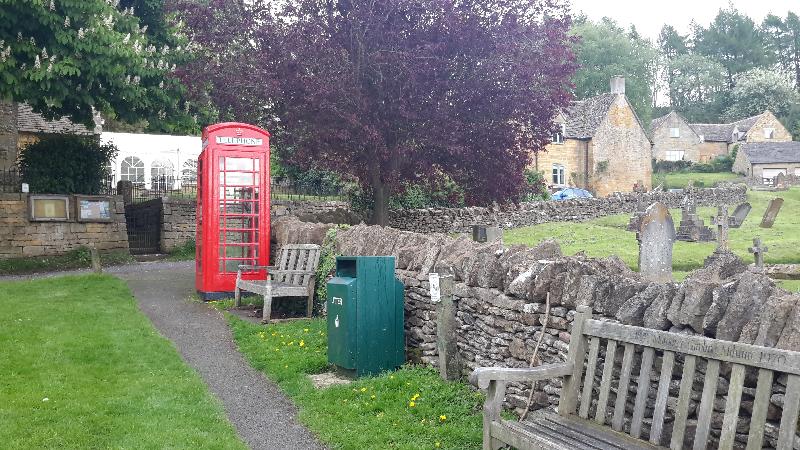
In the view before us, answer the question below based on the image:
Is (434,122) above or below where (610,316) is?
above

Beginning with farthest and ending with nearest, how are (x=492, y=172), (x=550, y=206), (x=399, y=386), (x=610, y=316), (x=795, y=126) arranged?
(x=795, y=126)
(x=550, y=206)
(x=492, y=172)
(x=399, y=386)
(x=610, y=316)

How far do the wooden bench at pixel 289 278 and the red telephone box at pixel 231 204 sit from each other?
3.28 feet

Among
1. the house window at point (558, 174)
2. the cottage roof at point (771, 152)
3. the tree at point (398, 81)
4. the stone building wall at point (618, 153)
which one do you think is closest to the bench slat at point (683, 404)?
the tree at point (398, 81)

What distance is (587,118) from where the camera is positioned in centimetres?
5228

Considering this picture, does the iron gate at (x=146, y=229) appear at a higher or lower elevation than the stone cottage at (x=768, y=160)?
lower

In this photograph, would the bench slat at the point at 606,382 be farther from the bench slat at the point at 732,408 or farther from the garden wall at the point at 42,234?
the garden wall at the point at 42,234

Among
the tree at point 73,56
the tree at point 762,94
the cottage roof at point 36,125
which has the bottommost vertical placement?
the cottage roof at point 36,125

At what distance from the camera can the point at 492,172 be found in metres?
16.6

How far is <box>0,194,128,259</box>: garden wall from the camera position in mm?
19297

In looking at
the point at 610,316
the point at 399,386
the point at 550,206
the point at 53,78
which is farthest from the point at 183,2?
the point at 550,206

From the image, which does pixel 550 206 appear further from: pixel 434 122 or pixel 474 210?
pixel 434 122

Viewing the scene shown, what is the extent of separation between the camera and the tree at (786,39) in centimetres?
8988

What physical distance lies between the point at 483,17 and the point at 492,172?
3362 mm

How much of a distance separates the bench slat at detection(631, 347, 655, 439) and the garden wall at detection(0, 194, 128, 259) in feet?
60.6
